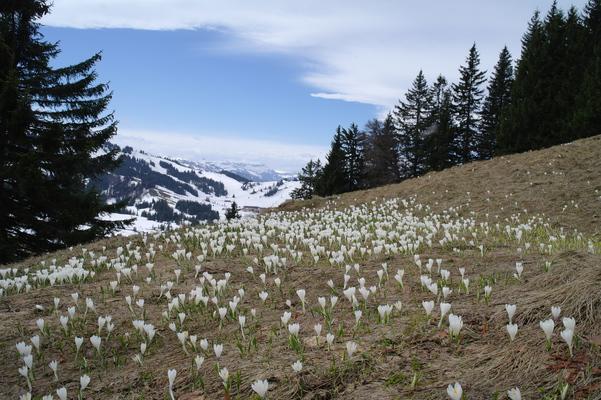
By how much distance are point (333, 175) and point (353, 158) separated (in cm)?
625

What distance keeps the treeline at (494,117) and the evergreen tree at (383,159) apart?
0.44 ft

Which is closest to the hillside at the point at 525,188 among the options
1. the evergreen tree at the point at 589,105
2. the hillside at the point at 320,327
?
the hillside at the point at 320,327

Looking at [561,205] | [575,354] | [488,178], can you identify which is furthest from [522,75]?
[575,354]

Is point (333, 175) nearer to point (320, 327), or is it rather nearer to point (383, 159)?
point (383, 159)

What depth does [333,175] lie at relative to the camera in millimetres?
51406

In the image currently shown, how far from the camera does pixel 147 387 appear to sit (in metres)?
3.61

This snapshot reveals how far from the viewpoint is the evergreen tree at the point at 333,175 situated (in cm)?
5150

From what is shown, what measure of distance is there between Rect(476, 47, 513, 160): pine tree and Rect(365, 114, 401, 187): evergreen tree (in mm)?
11138

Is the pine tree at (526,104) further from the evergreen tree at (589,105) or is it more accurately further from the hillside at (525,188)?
the hillside at (525,188)

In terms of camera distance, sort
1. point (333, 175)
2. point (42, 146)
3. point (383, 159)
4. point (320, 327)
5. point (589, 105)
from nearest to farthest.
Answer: point (320, 327) < point (42, 146) < point (589, 105) < point (333, 175) < point (383, 159)

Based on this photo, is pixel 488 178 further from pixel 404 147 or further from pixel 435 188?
pixel 404 147

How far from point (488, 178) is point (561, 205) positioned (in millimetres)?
5730

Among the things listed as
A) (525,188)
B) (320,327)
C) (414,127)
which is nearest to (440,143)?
(414,127)

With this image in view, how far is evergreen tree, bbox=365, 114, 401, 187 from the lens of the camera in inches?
2201
